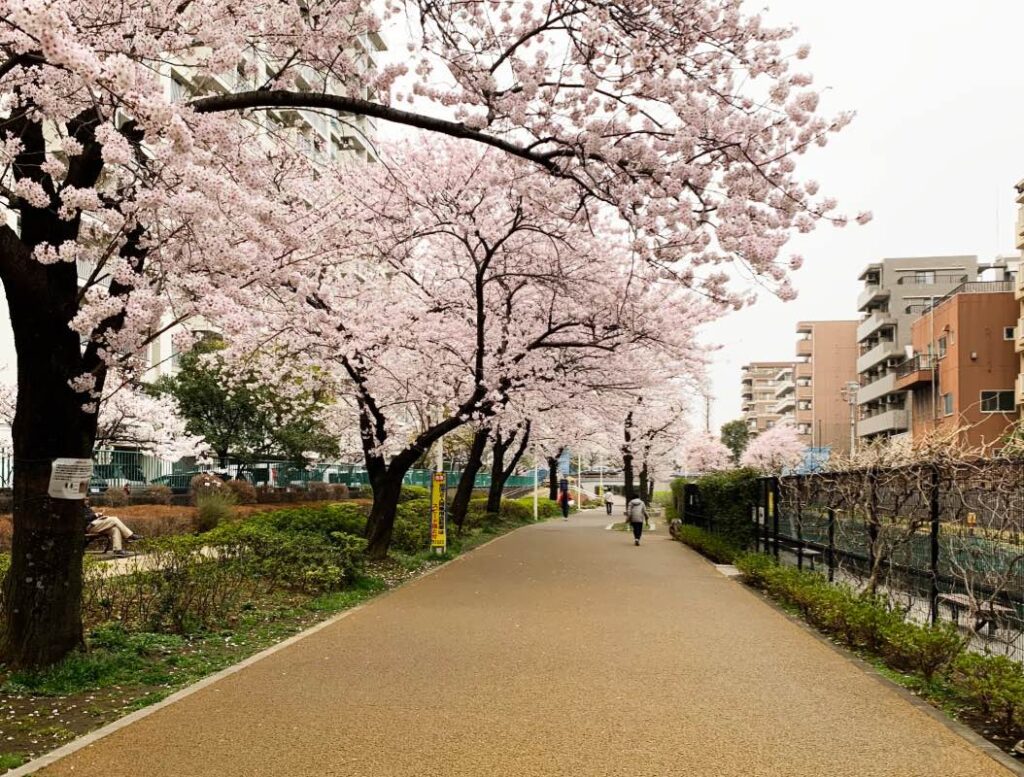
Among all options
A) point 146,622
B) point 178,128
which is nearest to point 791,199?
point 178,128

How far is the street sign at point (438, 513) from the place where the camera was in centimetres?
1900

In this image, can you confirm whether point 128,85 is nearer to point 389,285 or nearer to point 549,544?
point 389,285

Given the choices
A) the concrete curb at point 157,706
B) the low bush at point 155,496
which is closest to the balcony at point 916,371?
the low bush at point 155,496

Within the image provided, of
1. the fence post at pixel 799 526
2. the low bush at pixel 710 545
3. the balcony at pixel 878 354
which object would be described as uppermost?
the balcony at pixel 878 354

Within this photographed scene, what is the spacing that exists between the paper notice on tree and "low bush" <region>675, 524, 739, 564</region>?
45.6ft

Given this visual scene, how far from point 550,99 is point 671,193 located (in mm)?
1428

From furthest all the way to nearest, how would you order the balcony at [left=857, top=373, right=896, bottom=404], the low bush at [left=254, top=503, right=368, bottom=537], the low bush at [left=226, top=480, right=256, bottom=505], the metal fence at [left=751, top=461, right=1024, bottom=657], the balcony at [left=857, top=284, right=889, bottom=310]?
the balcony at [left=857, top=284, right=889, bottom=310] < the balcony at [left=857, top=373, right=896, bottom=404] < the low bush at [left=226, top=480, right=256, bottom=505] < the low bush at [left=254, top=503, right=368, bottom=537] < the metal fence at [left=751, top=461, right=1024, bottom=657]

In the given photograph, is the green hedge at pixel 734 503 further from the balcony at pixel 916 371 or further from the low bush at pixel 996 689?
the balcony at pixel 916 371

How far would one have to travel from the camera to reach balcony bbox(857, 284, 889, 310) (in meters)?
69.9

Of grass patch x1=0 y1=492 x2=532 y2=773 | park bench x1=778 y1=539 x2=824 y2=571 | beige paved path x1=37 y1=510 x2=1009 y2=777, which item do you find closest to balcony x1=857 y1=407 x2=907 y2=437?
park bench x1=778 y1=539 x2=824 y2=571

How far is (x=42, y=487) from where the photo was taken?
23.9 feet

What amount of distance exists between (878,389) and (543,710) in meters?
64.3

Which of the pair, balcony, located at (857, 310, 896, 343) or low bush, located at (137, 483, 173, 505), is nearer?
low bush, located at (137, 483, 173, 505)

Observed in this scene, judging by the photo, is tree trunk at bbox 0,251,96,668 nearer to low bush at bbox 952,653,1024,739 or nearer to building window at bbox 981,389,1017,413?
low bush at bbox 952,653,1024,739
